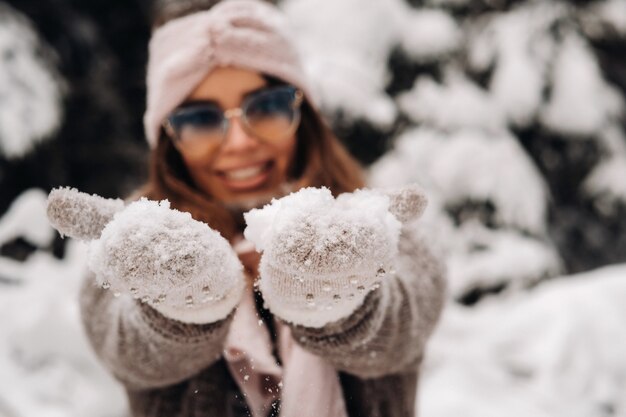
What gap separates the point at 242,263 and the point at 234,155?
0.30 meters

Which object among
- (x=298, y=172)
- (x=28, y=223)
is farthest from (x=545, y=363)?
(x=28, y=223)

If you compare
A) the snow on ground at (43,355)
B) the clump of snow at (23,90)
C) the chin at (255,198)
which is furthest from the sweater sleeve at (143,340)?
the clump of snow at (23,90)

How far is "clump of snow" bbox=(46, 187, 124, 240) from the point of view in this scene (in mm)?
504

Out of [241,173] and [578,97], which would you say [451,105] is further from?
[241,173]

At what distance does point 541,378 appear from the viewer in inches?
64.2

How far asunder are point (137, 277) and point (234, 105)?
20.1 inches

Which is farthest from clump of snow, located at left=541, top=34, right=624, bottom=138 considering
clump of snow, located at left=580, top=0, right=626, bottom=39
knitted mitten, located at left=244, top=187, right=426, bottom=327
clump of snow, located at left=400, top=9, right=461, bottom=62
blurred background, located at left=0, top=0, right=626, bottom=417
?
knitted mitten, located at left=244, top=187, right=426, bottom=327

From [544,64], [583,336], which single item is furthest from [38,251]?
[544,64]

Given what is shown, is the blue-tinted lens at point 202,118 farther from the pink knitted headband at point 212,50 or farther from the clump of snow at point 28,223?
the clump of snow at point 28,223

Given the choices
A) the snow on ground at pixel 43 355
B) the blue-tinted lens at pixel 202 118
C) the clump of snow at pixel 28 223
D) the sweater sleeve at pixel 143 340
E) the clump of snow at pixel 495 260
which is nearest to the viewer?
the sweater sleeve at pixel 143 340

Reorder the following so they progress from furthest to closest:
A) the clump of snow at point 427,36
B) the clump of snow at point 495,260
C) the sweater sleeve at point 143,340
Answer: the clump of snow at point 427,36 < the clump of snow at point 495,260 < the sweater sleeve at point 143,340

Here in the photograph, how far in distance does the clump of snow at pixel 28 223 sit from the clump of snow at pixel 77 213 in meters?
1.39

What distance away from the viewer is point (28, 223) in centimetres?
180

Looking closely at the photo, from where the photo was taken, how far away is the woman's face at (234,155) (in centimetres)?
92
